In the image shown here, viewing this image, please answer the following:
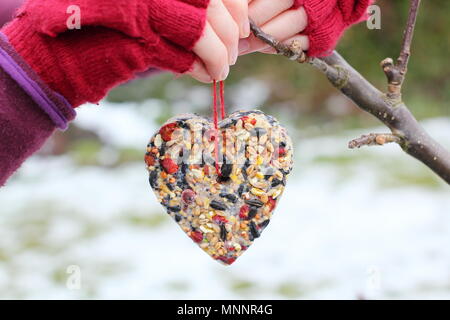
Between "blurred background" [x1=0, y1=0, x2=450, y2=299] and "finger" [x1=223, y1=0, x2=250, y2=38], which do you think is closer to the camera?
"finger" [x1=223, y1=0, x2=250, y2=38]

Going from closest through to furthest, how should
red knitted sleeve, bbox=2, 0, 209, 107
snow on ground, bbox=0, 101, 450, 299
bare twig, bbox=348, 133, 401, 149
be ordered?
1. red knitted sleeve, bbox=2, 0, 209, 107
2. bare twig, bbox=348, 133, 401, 149
3. snow on ground, bbox=0, 101, 450, 299

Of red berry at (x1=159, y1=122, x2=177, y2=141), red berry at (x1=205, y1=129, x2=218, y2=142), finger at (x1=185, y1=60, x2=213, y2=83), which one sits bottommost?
red berry at (x1=205, y1=129, x2=218, y2=142)

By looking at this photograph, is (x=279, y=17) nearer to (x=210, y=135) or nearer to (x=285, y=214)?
(x=210, y=135)

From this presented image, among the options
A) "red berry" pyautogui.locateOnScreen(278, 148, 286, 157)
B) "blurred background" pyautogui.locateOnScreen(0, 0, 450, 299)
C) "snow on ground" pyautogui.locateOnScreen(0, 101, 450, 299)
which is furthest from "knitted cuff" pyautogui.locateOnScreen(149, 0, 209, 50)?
"snow on ground" pyautogui.locateOnScreen(0, 101, 450, 299)

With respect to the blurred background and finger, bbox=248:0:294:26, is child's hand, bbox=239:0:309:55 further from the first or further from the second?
the blurred background

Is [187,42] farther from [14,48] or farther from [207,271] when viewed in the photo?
[207,271]
